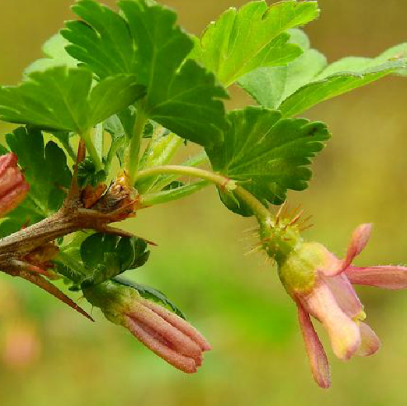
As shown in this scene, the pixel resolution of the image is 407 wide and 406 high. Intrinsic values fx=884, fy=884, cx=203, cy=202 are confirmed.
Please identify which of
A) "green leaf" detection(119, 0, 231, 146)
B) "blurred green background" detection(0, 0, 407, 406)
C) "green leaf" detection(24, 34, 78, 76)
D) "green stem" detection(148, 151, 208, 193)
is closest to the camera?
"green leaf" detection(119, 0, 231, 146)

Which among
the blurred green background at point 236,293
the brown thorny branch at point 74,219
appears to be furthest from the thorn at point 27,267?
the blurred green background at point 236,293

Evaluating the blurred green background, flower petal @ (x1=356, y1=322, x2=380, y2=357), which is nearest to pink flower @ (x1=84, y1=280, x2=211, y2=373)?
flower petal @ (x1=356, y1=322, x2=380, y2=357)

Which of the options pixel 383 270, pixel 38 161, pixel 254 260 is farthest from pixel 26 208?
pixel 254 260

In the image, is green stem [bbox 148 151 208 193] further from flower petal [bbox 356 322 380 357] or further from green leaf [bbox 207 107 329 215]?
flower petal [bbox 356 322 380 357]

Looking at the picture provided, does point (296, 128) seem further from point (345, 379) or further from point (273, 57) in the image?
point (345, 379)

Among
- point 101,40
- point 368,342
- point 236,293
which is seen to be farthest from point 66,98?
point 236,293

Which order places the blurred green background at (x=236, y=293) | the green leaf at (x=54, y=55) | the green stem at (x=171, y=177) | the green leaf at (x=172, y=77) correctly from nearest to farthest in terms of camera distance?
the green leaf at (x=172, y=77) → the green stem at (x=171, y=177) → the green leaf at (x=54, y=55) → the blurred green background at (x=236, y=293)

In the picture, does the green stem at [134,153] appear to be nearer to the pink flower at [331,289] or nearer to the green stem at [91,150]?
the green stem at [91,150]
